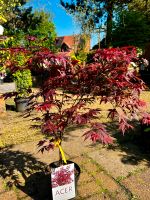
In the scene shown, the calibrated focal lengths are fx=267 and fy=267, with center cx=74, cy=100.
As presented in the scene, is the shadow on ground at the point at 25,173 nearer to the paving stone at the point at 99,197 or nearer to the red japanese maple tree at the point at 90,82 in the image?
the paving stone at the point at 99,197

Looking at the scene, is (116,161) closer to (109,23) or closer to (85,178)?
(85,178)

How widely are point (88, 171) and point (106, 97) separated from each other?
1.63m

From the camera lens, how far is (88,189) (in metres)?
3.72

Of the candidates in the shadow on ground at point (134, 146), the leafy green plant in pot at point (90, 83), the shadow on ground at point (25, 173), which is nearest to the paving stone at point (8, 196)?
the shadow on ground at point (25, 173)

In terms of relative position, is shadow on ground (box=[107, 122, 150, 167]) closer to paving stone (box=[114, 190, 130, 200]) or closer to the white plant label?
paving stone (box=[114, 190, 130, 200])

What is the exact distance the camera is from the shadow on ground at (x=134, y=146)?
4.64 m

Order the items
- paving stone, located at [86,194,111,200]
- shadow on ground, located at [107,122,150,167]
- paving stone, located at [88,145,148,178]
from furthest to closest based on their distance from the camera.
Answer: shadow on ground, located at [107,122,150,167] < paving stone, located at [88,145,148,178] < paving stone, located at [86,194,111,200]

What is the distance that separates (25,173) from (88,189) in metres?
1.09

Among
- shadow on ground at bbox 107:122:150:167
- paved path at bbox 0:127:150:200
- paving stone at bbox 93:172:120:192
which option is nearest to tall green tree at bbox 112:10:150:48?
shadow on ground at bbox 107:122:150:167

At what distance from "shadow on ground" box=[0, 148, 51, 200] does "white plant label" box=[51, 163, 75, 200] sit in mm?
207

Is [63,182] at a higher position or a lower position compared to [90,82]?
lower

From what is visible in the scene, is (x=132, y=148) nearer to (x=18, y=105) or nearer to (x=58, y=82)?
(x=58, y=82)

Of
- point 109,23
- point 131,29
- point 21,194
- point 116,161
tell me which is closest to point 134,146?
point 116,161

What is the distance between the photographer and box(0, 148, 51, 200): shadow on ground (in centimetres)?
357
